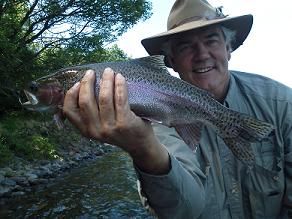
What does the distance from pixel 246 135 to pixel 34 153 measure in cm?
1712

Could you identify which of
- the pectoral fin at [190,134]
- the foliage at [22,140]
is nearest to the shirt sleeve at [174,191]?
the pectoral fin at [190,134]

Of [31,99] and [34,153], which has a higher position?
[31,99]

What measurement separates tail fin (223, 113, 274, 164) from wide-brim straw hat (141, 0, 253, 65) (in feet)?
4.23

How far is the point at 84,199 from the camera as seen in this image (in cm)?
1321

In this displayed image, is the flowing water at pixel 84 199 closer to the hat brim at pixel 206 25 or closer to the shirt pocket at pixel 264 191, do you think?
the hat brim at pixel 206 25

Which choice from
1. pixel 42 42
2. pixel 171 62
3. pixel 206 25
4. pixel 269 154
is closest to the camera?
pixel 269 154

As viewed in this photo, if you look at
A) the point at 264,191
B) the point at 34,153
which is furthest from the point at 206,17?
the point at 34,153

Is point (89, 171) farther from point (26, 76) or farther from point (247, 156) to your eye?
point (247, 156)

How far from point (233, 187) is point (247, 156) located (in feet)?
1.84

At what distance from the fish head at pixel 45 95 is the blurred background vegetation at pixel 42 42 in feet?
51.7

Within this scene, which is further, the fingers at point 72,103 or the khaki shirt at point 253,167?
the khaki shirt at point 253,167

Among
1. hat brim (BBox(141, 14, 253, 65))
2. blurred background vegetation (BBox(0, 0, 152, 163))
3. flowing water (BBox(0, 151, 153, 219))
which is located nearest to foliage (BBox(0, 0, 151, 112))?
blurred background vegetation (BBox(0, 0, 152, 163))

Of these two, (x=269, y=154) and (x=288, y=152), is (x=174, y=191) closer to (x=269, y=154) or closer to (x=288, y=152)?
(x=269, y=154)

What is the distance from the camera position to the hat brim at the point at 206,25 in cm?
Answer: 430
